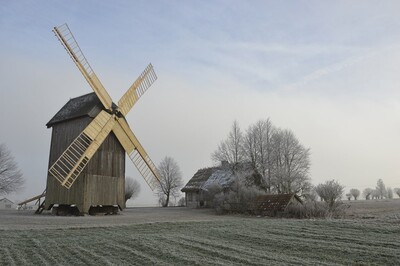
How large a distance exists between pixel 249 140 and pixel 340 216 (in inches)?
911

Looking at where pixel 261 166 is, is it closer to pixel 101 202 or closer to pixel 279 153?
pixel 279 153

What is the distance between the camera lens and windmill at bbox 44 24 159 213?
26.1 metres

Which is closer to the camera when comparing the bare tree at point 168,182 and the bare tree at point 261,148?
the bare tree at point 261,148

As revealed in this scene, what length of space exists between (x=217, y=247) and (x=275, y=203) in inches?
743

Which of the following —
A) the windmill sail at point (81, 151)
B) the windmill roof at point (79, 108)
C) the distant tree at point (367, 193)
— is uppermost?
the windmill roof at point (79, 108)

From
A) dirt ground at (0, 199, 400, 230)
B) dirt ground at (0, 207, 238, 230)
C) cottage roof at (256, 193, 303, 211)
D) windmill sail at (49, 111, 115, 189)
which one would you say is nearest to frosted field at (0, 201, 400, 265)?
dirt ground at (0, 207, 238, 230)

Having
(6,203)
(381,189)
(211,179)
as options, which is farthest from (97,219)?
(381,189)

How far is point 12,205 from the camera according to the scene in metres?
66.5

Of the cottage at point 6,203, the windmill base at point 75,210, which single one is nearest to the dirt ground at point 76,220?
the windmill base at point 75,210

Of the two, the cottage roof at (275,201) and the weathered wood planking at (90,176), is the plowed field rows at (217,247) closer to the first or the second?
the weathered wood planking at (90,176)

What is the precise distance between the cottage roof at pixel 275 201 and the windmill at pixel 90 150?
31.9 feet

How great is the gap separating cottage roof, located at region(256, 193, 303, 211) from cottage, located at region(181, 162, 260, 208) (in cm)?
818

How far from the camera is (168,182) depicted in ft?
218

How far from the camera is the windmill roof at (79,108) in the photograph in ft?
91.2
